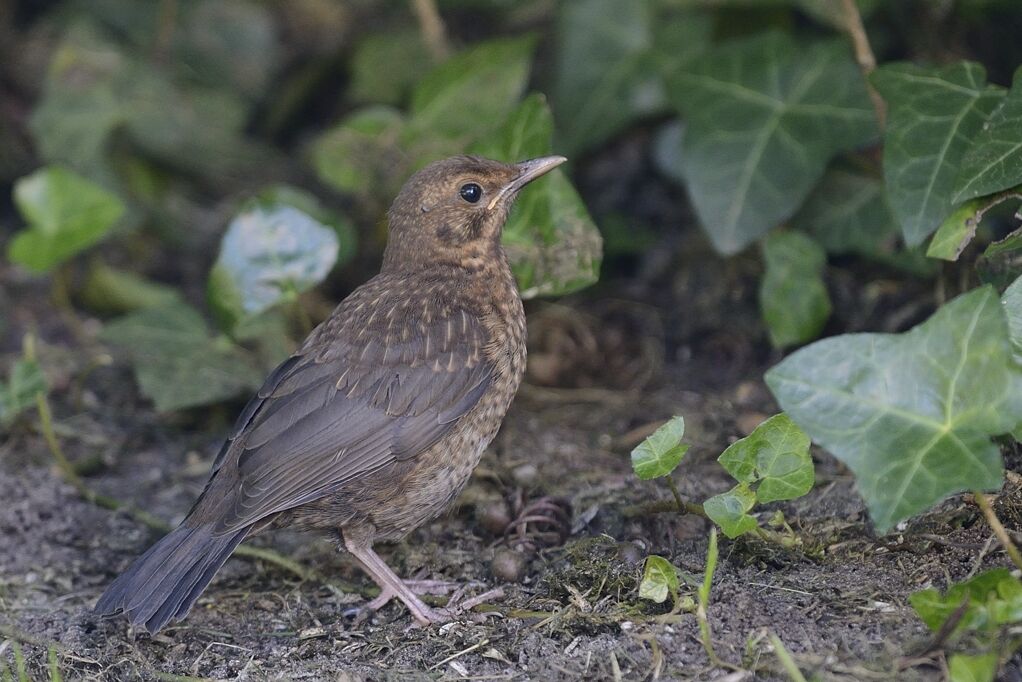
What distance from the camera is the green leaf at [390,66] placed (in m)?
6.23

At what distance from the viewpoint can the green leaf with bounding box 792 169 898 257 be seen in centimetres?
476

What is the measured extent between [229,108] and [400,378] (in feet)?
10.4

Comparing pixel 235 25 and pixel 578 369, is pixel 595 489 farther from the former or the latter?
pixel 235 25

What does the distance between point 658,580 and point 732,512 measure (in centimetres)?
28

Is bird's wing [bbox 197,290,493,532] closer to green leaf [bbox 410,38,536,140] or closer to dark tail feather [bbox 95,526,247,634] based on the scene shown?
dark tail feather [bbox 95,526,247,634]

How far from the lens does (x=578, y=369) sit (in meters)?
5.29

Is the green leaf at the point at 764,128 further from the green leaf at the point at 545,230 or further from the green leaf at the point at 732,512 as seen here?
the green leaf at the point at 732,512

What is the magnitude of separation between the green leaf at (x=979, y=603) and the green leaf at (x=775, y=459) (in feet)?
1.64

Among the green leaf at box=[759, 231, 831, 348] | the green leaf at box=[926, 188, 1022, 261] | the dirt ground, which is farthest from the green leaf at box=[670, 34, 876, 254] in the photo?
the green leaf at box=[926, 188, 1022, 261]

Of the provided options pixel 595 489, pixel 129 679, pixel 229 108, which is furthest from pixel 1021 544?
pixel 229 108

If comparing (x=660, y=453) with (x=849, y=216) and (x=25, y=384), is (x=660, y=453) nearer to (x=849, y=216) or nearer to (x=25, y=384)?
(x=849, y=216)

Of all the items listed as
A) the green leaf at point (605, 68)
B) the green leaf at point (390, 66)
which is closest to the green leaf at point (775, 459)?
the green leaf at point (605, 68)

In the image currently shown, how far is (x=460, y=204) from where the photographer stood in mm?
4262

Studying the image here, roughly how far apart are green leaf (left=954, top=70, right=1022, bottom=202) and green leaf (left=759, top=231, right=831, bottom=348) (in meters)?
1.07
